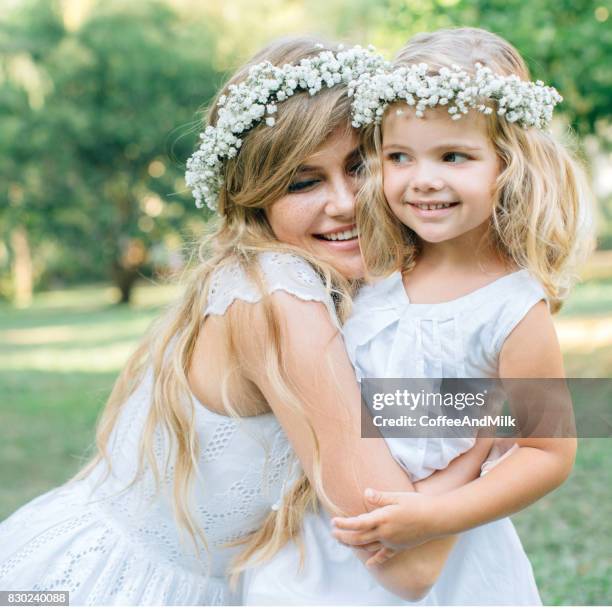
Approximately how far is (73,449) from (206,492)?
178 inches

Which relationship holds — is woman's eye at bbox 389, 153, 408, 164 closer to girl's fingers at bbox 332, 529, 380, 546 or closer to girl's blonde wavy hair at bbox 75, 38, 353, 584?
girl's blonde wavy hair at bbox 75, 38, 353, 584

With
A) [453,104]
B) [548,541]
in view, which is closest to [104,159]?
[548,541]

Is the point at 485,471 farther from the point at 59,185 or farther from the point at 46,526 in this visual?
the point at 59,185

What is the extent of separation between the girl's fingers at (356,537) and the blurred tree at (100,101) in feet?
64.3

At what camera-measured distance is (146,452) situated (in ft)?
7.78

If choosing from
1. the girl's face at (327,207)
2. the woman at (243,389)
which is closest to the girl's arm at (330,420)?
the woman at (243,389)

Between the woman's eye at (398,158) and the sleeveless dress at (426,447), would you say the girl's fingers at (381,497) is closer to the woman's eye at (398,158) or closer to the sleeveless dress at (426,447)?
the sleeveless dress at (426,447)

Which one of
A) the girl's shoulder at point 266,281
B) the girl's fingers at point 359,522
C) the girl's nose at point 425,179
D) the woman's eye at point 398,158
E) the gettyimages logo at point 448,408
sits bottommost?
the girl's fingers at point 359,522

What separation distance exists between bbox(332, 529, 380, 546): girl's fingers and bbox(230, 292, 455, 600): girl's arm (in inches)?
2.6

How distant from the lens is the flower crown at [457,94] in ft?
6.74

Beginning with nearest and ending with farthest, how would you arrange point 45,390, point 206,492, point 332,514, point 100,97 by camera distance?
1. point 332,514
2. point 206,492
3. point 45,390
4. point 100,97

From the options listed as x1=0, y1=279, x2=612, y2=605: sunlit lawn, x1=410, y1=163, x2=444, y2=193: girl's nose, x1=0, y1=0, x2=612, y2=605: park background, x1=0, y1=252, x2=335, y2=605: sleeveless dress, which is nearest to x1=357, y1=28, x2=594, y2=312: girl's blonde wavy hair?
x1=410, y1=163, x2=444, y2=193: girl's nose

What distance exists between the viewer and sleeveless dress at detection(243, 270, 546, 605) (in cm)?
208

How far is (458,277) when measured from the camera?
86.6 inches
